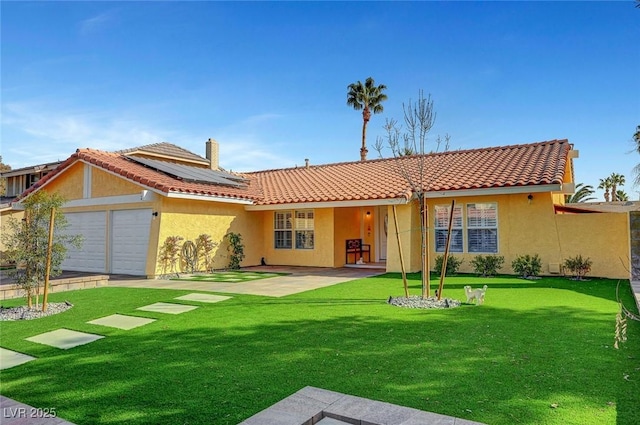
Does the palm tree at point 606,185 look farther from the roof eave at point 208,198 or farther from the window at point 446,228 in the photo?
the roof eave at point 208,198

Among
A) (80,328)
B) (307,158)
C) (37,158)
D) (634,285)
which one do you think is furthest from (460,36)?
(37,158)

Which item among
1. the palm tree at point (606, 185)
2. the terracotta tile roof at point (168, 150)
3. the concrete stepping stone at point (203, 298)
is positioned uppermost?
the palm tree at point (606, 185)

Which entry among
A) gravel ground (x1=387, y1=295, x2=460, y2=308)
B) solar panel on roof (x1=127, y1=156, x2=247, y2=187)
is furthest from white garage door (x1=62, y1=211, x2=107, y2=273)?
gravel ground (x1=387, y1=295, x2=460, y2=308)

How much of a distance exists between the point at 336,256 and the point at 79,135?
14.4 meters

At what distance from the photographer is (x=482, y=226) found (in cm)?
1439

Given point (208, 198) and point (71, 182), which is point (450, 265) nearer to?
point (208, 198)

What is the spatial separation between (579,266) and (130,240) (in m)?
16.1

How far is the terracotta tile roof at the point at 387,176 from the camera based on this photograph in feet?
46.3

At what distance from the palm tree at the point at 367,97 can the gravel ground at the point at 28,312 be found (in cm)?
3343

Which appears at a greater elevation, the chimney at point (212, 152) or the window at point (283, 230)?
the chimney at point (212, 152)

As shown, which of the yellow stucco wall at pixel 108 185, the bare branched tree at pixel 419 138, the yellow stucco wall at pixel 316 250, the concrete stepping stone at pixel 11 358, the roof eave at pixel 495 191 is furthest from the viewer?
the yellow stucco wall at pixel 316 250

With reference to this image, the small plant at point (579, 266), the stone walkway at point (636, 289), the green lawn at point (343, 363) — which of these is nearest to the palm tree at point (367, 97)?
the small plant at point (579, 266)

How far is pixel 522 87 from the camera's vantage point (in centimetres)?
1633

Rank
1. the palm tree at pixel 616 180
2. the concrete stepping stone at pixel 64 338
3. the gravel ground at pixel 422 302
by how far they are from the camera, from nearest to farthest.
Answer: the concrete stepping stone at pixel 64 338
the gravel ground at pixel 422 302
the palm tree at pixel 616 180
